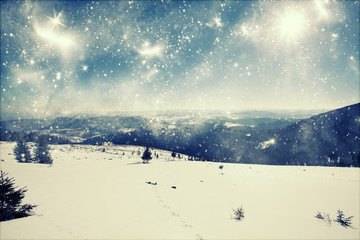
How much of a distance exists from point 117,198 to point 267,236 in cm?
1103

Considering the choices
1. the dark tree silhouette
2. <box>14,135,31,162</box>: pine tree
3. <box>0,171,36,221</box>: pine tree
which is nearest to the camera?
<box>0,171,36,221</box>: pine tree

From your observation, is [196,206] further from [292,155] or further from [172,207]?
[292,155]

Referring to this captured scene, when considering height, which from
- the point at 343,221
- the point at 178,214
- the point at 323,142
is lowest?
the point at 178,214

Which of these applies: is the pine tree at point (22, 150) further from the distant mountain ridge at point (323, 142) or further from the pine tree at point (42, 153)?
the distant mountain ridge at point (323, 142)

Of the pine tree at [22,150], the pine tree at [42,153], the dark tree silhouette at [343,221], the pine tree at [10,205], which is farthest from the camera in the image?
the pine tree at [22,150]

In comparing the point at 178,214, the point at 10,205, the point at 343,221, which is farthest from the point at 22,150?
the point at 343,221

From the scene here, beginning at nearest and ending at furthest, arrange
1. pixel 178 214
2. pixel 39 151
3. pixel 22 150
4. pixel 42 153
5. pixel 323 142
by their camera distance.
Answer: pixel 178 214 → pixel 39 151 → pixel 42 153 → pixel 22 150 → pixel 323 142

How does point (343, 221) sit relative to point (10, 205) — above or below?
below

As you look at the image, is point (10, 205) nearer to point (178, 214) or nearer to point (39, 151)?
point (178, 214)

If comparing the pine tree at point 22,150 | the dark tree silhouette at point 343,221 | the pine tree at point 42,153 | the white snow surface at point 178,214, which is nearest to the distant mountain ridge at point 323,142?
the white snow surface at point 178,214

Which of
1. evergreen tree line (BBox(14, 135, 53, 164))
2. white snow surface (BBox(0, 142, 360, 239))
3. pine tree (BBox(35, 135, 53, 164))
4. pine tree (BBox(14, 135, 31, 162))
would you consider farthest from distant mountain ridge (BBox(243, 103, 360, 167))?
pine tree (BBox(14, 135, 31, 162))

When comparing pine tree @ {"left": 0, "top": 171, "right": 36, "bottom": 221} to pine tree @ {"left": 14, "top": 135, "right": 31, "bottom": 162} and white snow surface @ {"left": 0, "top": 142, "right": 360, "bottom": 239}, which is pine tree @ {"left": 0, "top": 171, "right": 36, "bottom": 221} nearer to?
white snow surface @ {"left": 0, "top": 142, "right": 360, "bottom": 239}

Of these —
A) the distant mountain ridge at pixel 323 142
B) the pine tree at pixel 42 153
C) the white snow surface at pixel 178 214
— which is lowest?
the white snow surface at pixel 178 214

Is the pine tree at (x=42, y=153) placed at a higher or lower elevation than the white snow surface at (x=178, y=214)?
higher
